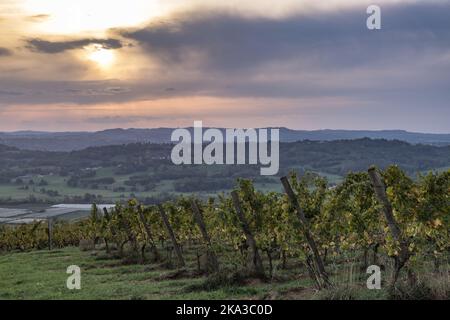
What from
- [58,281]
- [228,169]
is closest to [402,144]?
[228,169]

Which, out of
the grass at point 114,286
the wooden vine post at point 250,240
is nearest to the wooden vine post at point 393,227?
the grass at point 114,286

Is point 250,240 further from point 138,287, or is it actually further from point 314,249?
point 314,249

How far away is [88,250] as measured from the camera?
3416cm

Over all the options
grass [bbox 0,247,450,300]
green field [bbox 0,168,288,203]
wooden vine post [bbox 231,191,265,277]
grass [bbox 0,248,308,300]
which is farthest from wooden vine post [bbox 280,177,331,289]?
green field [bbox 0,168,288,203]

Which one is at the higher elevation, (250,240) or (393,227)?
(393,227)

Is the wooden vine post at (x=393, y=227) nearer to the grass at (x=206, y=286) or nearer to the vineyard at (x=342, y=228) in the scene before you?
the vineyard at (x=342, y=228)

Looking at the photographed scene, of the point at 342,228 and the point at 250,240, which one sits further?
the point at 250,240

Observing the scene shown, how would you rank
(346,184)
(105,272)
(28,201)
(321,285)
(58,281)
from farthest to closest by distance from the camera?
(28,201) < (105,272) < (58,281) < (346,184) < (321,285)

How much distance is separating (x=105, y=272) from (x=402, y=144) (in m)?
166

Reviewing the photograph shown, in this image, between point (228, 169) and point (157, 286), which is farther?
point (228, 169)

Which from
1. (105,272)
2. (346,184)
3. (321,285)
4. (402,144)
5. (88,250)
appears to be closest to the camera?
(321,285)

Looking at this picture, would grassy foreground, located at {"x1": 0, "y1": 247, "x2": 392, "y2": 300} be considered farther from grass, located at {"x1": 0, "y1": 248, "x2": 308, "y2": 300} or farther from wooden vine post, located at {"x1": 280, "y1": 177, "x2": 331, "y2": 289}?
wooden vine post, located at {"x1": 280, "y1": 177, "x2": 331, "y2": 289}

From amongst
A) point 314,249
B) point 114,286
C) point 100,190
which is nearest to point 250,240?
point 314,249
